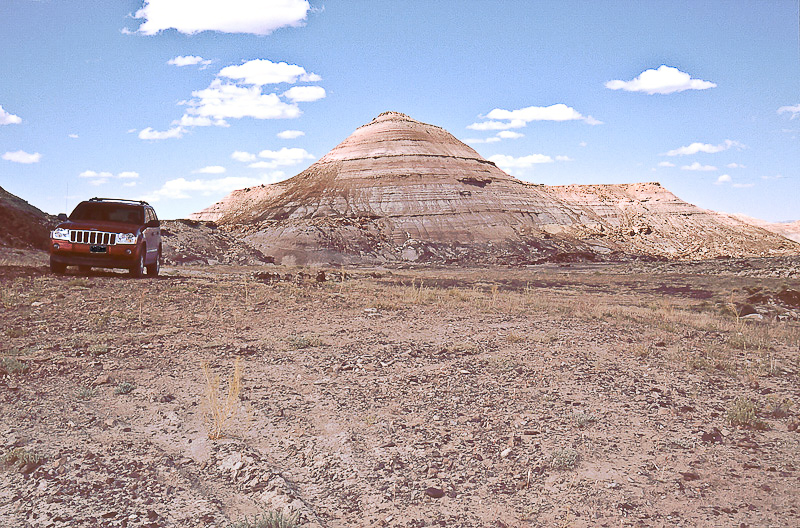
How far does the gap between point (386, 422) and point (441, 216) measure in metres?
65.7

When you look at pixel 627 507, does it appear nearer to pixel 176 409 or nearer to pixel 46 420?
pixel 176 409

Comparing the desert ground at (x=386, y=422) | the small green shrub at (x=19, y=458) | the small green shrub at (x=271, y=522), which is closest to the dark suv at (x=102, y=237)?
the desert ground at (x=386, y=422)

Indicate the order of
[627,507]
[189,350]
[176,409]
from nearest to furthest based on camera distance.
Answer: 1. [627,507]
2. [176,409]
3. [189,350]

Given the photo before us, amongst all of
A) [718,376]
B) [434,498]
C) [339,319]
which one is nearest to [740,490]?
[434,498]

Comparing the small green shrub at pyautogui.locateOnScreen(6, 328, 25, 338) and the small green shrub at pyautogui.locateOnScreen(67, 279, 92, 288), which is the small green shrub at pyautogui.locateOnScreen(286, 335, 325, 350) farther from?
the small green shrub at pyautogui.locateOnScreen(67, 279, 92, 288)

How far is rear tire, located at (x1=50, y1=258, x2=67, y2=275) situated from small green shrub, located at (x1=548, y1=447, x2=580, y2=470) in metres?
15.8

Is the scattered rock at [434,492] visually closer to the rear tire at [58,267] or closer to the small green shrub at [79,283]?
the small green shrub at [79,283]

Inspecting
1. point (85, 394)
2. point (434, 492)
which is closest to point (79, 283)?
point (85, 394)

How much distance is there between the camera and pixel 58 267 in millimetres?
16688

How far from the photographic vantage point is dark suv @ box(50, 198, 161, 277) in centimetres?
1602

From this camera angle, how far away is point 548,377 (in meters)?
8.14

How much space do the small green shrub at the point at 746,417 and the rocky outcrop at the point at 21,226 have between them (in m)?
29.5

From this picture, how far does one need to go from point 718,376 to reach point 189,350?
809cm

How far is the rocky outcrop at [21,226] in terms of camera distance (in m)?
28.5
